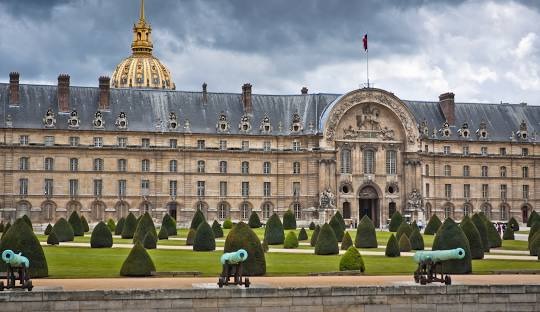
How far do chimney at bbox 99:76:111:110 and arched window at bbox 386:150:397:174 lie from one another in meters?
25.5

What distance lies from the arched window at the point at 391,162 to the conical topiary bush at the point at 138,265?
52.9m

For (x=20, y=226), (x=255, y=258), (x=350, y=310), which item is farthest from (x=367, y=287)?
(x=20, y=226)

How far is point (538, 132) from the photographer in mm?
92375

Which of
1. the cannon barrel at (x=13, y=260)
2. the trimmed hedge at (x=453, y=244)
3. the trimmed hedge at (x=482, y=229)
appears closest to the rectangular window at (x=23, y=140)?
the trimmed hedge at (x=482, y=229)

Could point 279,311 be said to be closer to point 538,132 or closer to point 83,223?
point 83,223

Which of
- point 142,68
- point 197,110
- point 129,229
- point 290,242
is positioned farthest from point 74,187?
point 142,68

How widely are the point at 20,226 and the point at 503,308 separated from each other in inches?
675

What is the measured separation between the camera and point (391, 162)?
8581 cm

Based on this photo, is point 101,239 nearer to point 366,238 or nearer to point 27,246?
point 366,238

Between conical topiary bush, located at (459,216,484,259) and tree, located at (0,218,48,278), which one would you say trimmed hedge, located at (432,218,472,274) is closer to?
conical topiary bush, located at (459,216,484,259)

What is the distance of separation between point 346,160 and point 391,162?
434 cm

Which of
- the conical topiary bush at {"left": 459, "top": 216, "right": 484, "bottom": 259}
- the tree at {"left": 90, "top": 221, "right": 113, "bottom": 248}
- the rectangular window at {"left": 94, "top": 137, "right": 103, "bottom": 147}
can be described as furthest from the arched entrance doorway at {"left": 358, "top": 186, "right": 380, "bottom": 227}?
the conical topiary bush at {"left": 459, "top": 216, "right": 484, "bottom": 259}

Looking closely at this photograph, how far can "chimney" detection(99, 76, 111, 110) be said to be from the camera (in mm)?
82688

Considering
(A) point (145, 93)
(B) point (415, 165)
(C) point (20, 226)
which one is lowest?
(C) point (20, 226)
